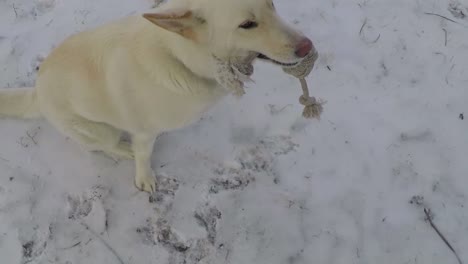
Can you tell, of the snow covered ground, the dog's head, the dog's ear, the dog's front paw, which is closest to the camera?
the dog's ear

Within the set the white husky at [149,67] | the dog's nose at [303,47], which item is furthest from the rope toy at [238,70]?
the dog's nose at [303,47]

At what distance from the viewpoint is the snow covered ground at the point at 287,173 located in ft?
10.1

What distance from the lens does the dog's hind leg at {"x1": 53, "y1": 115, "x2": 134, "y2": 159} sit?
297cm

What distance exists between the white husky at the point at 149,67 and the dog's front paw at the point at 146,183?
0.05 ft

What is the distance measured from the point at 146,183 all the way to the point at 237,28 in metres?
1.43

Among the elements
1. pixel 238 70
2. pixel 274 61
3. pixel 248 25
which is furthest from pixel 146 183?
pixel 248 25

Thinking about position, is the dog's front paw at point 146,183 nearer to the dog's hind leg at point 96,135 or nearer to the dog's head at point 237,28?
the dog's hind leg at point 96,135

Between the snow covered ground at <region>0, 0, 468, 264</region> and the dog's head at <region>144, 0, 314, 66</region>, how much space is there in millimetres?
1196

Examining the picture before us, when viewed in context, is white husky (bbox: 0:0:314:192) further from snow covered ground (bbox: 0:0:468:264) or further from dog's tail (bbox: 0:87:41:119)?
snow covered ground (bbox: 0:0:468:264)

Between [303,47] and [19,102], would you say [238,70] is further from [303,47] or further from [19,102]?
[19,102]

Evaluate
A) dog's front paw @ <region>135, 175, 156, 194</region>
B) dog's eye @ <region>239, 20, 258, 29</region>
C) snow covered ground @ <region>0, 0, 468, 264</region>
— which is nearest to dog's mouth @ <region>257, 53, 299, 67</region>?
dog's eye @ <region>239, 20, 258, 29</region>

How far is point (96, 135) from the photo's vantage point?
10.0ft

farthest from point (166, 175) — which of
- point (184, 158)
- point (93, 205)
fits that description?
point (93, 205)

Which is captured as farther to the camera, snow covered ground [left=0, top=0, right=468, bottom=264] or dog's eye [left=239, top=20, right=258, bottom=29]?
snow covered ground [left=0, top=0, right=468, bottom=264]
